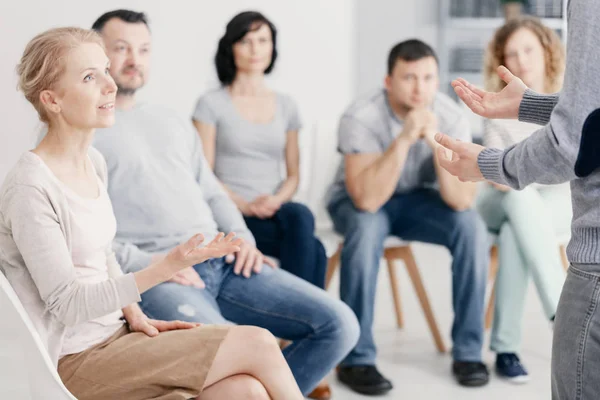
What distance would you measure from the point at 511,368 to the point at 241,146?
1087mm

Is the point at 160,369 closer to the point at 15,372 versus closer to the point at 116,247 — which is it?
the point at 15,372

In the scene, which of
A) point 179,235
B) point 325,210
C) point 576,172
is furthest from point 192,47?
point 576,172

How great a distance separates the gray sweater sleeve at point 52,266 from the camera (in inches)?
54.7

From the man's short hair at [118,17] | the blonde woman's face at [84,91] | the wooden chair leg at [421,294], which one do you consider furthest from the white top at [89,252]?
the wooden chair leg at [421,294]

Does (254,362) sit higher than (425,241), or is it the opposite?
(254,362)

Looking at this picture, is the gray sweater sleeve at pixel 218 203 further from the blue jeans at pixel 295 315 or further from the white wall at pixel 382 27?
the white wall at pixel 382 27

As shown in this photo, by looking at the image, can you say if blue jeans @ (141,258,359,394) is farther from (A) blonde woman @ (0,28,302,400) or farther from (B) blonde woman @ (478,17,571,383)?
(B) blonde woman @ (478,17,571,383)

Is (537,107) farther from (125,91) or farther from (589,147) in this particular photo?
(125,91)

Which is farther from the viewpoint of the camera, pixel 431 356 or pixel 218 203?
pixel 431 356

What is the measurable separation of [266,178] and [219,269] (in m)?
0.71

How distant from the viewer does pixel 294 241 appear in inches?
94.9

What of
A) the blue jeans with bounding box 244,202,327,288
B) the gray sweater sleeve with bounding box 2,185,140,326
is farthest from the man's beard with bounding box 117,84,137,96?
the gray sweater sleeve with bounding box 2,185,140,326

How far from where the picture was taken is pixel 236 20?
2.66 metres

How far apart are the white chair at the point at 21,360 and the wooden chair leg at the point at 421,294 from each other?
5.48 ft
